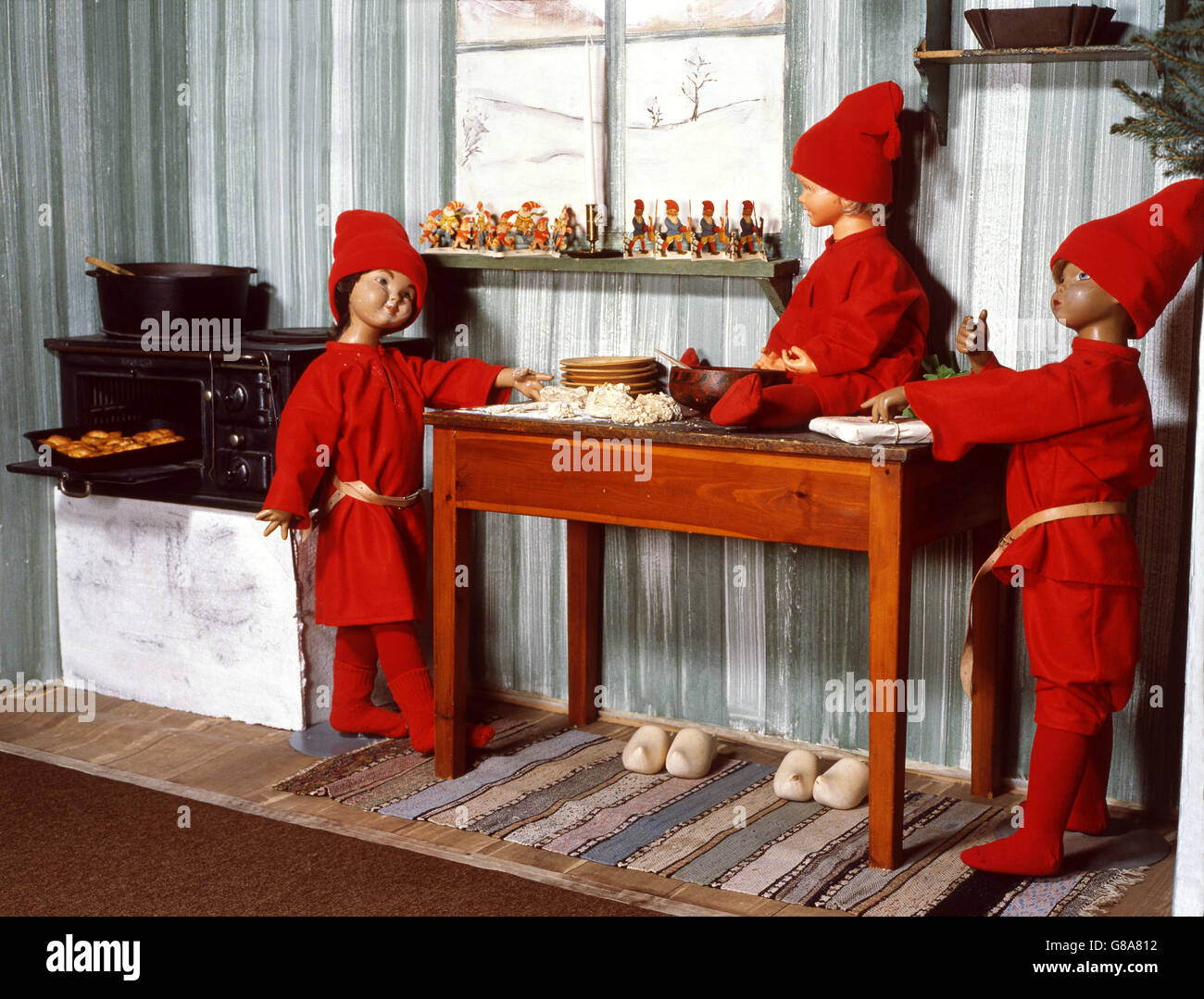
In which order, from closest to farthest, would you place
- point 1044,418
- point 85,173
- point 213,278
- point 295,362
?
1. point 1044,418
2. point 295,362
3. point 213,278
4. point 85,173

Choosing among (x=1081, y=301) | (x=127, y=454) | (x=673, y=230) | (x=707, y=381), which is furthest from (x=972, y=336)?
(x=127, y=454)

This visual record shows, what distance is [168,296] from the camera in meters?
3.99

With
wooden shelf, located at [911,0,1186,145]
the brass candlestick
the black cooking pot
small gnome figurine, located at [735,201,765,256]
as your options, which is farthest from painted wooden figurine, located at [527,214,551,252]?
wooden shelf, located at [911,0,1186,145]

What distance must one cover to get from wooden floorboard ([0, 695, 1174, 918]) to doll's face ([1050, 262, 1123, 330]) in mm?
1176

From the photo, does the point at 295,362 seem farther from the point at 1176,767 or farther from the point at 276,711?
the point at 1176,767

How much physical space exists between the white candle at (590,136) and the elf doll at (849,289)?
0.61 metres

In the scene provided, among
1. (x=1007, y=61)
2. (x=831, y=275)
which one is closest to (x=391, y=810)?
(x=831, y=275)

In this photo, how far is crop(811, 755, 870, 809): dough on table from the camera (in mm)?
3299

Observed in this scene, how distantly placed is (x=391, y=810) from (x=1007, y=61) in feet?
7.37

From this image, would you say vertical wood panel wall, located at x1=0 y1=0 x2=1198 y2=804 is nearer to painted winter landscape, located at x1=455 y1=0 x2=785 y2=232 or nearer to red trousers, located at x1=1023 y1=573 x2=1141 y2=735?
painted winter landscape, located at x1=455 y1=0 x2=785 y2=232

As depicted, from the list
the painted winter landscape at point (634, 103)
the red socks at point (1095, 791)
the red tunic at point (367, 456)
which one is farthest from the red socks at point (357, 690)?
the red socks at point (1095, 791)

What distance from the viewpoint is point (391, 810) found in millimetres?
3301

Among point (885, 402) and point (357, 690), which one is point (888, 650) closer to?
point (885, 402)

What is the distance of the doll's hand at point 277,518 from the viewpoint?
3436 millimetres
